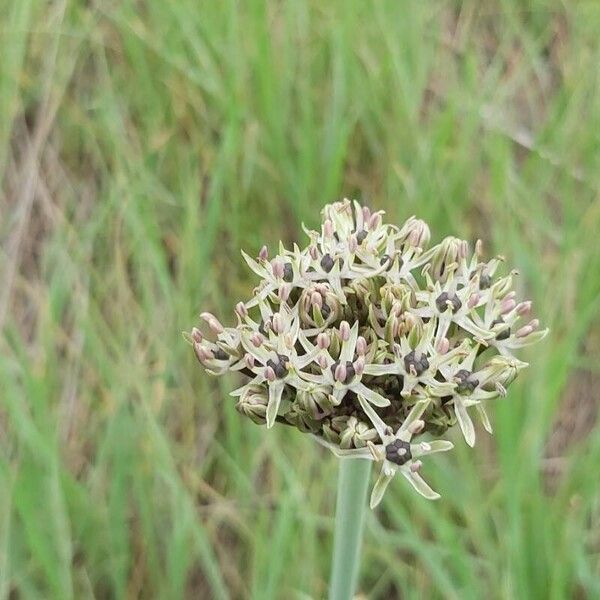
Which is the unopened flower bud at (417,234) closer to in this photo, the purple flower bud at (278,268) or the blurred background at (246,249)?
the purple flower bud at (278,268)

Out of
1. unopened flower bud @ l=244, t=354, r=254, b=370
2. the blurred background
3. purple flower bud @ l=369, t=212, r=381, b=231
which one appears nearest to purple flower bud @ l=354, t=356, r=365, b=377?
unopened flower bud @ l=244, t=354, r=254, b=370

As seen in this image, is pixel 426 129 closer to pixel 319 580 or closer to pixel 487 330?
pixel 319 580

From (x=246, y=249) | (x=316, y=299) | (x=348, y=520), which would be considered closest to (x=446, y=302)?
(x=316, y=299)

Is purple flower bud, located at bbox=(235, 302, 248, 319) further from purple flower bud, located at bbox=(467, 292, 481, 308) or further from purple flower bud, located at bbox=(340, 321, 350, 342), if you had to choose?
purple flower bud, located at bbox=(467, 292, 481, 308)

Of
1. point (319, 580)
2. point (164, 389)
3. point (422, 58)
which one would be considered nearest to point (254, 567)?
point (319, 580)

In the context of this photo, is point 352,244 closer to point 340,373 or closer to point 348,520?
point 340,373

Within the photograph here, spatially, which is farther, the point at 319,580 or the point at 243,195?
the point at 243,195

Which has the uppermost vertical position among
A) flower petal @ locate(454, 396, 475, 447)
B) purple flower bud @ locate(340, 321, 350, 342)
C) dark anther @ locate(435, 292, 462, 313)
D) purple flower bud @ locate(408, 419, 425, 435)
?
dark anther @ locate(435, 292, 462, 313)

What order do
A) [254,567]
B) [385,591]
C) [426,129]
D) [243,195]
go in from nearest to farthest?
[254,567]
[385,591]
[243,195]
[426,129]
